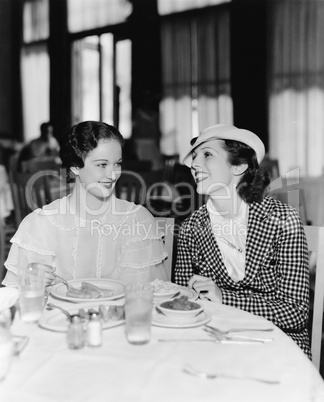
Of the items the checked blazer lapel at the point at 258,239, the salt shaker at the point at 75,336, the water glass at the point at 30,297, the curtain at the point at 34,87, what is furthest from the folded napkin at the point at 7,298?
the curtain at the point at 34,87

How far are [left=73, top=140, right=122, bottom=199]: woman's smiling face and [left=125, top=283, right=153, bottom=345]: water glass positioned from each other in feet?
2.65

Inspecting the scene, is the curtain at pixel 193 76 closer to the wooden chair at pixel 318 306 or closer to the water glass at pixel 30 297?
the wooden chair at pixel 318 306

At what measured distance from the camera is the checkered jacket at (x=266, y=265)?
1560 millimetres

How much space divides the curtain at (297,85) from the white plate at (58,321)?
502 cm

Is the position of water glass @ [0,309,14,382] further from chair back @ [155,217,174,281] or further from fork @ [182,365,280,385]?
chair back @ [155,217,174,281]

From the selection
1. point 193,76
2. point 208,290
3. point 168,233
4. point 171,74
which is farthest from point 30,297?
point 171,74

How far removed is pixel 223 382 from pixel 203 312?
0.37m

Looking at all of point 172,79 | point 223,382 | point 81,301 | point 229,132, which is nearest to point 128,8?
point 172,79

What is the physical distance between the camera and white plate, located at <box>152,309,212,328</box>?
1.19 metres

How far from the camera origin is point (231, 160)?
1.84m

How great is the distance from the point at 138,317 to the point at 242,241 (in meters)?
0.74

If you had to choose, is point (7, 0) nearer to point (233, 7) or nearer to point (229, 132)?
point (233, 7)

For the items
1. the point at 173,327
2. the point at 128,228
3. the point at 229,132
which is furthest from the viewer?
the point at 128,228

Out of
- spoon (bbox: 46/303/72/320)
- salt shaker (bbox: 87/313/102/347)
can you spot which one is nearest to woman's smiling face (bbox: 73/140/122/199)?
spoon (bbox: 46/303/72/320)
